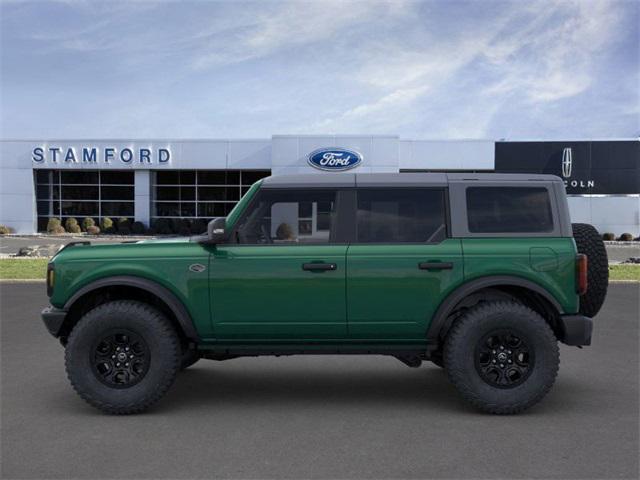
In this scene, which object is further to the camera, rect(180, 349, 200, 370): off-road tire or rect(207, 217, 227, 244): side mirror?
rect(180, 349, 200, 370): off-road tire

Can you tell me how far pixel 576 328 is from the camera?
5.59 m

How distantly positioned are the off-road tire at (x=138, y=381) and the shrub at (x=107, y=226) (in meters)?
38.0

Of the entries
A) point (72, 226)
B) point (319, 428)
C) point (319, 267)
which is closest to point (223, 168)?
point (72, 226)

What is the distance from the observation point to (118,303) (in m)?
5.68

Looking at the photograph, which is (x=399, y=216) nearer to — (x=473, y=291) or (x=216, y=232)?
(x=473, y=291)

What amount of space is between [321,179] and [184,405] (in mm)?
2343

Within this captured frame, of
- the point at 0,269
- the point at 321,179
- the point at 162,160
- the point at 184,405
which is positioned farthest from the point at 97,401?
the point at 162,160

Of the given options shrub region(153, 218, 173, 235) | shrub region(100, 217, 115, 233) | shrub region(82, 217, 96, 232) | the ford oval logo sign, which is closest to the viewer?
the ford oval logo sign

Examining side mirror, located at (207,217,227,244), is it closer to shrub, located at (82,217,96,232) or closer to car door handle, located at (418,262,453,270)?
car door handle, located at (418,262,453,270)

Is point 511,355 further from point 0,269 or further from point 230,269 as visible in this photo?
point 0,269

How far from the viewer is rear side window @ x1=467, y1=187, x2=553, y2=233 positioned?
5.75 meters

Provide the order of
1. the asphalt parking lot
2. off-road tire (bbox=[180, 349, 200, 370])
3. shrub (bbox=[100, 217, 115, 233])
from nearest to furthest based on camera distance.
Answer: the asphalt parking lot
off-road tire (bbox=[180, 349, 200, 370])
shrub (bbox=[100, 217, 115, 233])

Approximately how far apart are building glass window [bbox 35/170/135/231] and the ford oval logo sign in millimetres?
13660

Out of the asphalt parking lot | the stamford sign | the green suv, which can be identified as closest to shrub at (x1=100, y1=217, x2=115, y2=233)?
the stamford sign
